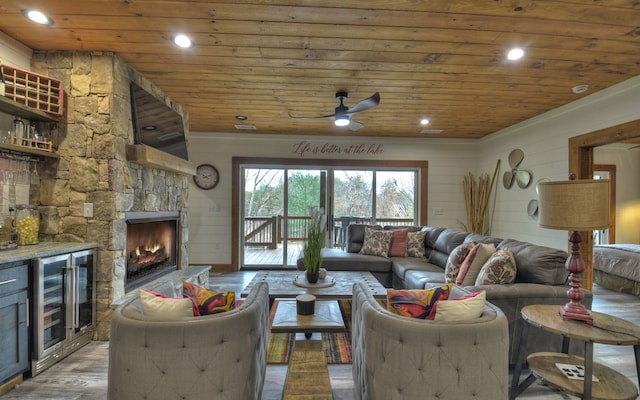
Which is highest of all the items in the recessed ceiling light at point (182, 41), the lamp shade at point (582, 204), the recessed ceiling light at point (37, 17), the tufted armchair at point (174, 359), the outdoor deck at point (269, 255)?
the recessed ceiling light at point (37, 17)

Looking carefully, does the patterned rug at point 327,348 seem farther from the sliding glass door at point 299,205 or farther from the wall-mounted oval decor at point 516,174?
the wall-mounted oval decor at point 516,174

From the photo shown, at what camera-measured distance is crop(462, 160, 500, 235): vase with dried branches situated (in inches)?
239

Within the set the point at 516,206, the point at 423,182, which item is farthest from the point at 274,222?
the point at 516,206

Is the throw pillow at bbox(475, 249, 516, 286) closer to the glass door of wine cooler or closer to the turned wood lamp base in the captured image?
the turned wood lamp base

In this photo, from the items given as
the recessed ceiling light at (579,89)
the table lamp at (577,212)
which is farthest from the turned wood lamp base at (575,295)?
the recessed ceiling light at (579,89)

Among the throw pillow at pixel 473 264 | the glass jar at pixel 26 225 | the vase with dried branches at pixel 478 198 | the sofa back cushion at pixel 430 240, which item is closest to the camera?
the glass jar at pixel 26 225

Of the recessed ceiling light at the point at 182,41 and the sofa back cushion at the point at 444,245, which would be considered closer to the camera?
the recessed ceiling light at the point at 182,41

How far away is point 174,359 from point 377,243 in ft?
12.5

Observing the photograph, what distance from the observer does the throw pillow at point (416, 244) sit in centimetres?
488

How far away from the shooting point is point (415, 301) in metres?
1.75

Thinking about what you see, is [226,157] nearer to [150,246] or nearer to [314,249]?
[150,246]

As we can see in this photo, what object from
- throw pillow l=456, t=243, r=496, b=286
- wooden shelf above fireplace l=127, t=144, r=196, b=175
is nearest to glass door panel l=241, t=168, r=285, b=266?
wooden shelf above fireplace l=127, t=144, r=196, b=175

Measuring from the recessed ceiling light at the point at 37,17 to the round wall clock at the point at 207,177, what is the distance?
3731mm

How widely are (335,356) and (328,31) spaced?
267 centimetres
